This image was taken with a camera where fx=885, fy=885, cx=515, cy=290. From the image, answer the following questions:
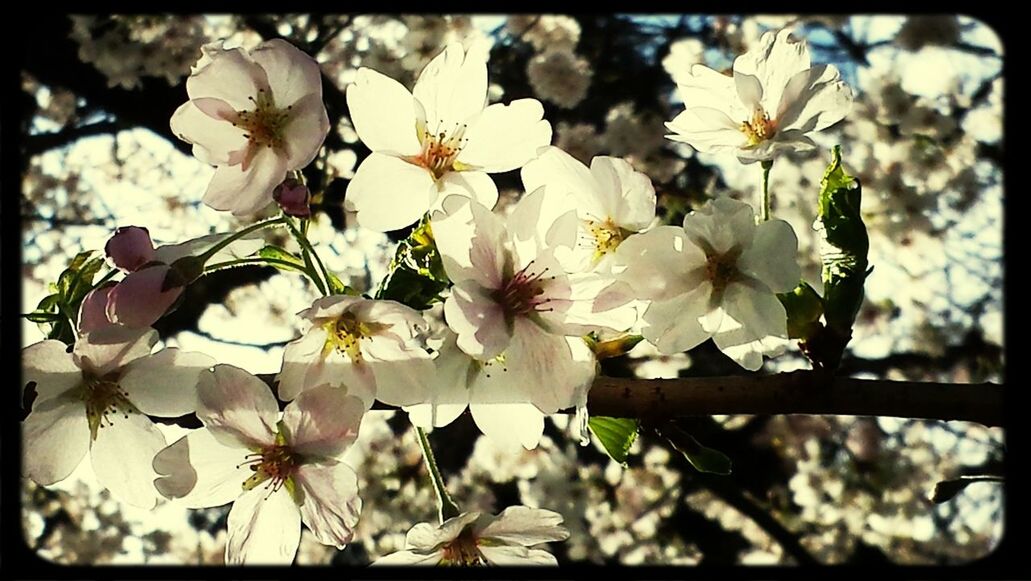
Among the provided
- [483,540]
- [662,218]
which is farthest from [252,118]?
[662,218]

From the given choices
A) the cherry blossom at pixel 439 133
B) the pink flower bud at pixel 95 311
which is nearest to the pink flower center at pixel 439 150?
the cherry blossom at pixel 439 133

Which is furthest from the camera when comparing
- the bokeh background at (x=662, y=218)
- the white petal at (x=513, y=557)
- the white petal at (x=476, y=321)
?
the bokeh background at (x=662, y=218)

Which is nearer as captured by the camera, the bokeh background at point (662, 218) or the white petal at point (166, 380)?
the white petal at point (166, 380)

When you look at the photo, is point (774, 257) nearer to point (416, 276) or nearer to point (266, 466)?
point (416, 276)

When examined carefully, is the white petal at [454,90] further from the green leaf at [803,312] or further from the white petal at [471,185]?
the green leaf at [803,312]

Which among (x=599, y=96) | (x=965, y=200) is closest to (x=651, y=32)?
(x=599, y=96)
